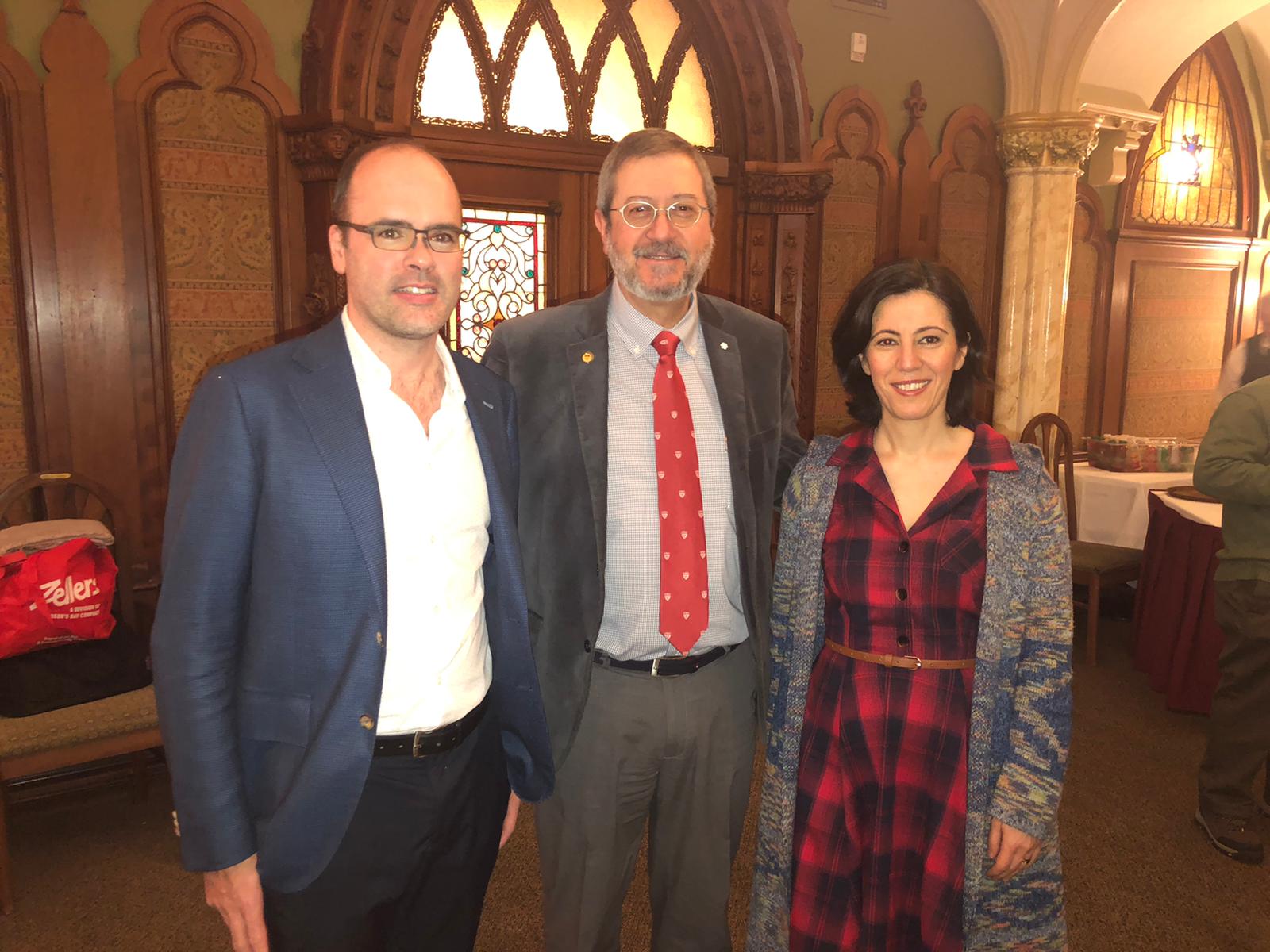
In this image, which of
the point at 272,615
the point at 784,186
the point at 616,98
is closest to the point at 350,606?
the point at 272,615

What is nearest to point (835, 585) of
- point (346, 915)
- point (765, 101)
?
point (346, 915)

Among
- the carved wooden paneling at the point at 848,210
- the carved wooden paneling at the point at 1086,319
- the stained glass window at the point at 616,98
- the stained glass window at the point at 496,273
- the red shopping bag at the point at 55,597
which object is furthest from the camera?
the carved wooden paneling at the point at 1086,319

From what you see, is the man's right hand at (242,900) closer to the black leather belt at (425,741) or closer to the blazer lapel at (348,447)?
the black leather belt at (425,741)

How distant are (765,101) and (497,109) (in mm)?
1255

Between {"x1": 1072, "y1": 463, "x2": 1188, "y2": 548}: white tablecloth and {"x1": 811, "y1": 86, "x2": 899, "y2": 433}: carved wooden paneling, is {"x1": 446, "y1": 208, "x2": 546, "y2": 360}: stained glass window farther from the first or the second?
{"x1": 1072, "y1": 463, "x2": 1188, "y2": 548}: white tablecloth

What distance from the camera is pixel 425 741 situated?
1477 mm

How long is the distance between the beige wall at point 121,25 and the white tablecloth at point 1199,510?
3900 mm

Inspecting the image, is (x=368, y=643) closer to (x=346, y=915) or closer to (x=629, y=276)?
(x=346, y=915)

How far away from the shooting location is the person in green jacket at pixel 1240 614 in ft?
9.50

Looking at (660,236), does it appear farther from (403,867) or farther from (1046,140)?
(1046,140)

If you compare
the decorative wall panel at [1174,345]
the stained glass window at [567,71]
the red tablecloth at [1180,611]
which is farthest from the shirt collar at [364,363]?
the decorative wall panel at [1174,345]

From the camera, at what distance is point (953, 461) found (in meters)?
1.76

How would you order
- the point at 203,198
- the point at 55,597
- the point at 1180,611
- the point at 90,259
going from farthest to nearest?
the point at 1180,611, the point at 203,198, the point at 90,259, the point at 55,597

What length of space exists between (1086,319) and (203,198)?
5238mm
